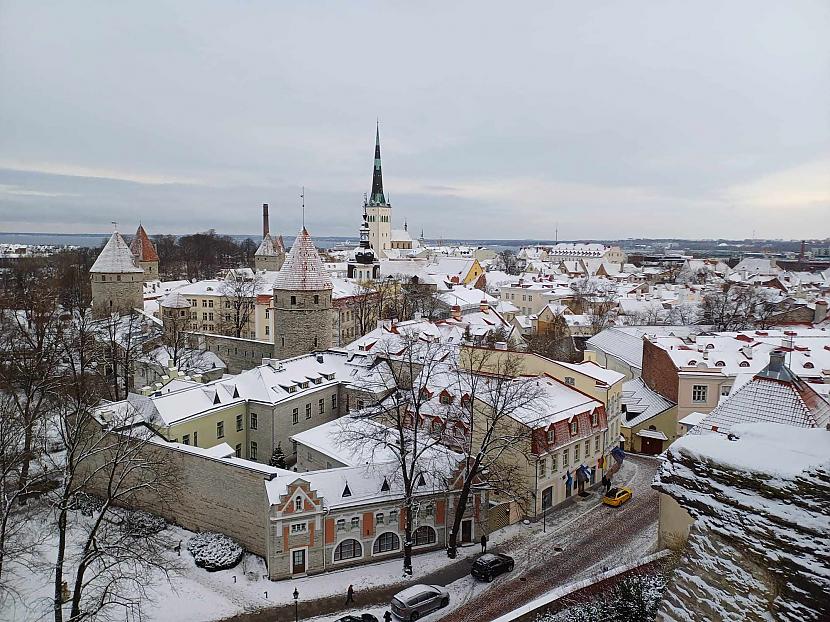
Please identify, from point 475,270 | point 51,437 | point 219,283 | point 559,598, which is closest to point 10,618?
point 51,437

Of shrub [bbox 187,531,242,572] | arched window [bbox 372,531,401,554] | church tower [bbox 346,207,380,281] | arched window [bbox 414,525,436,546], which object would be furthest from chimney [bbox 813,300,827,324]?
church tower [bbox 346,207,380,281]

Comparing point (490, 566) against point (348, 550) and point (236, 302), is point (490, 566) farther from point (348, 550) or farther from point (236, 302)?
point (236, 302)

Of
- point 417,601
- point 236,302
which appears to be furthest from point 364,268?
point 417,601

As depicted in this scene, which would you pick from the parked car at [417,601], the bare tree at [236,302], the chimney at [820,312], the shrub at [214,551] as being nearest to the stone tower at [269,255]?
the bare tree at [236,302]

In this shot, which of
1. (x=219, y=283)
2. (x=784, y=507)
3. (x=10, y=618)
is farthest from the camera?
(x=219, y=283)

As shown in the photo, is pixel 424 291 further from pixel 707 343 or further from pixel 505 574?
pixel 505 574

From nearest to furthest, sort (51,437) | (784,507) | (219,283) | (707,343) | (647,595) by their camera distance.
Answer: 1. (784,507)
2. (647,595)
3. (51,437)
4. (707,343)
5. (219,283)
